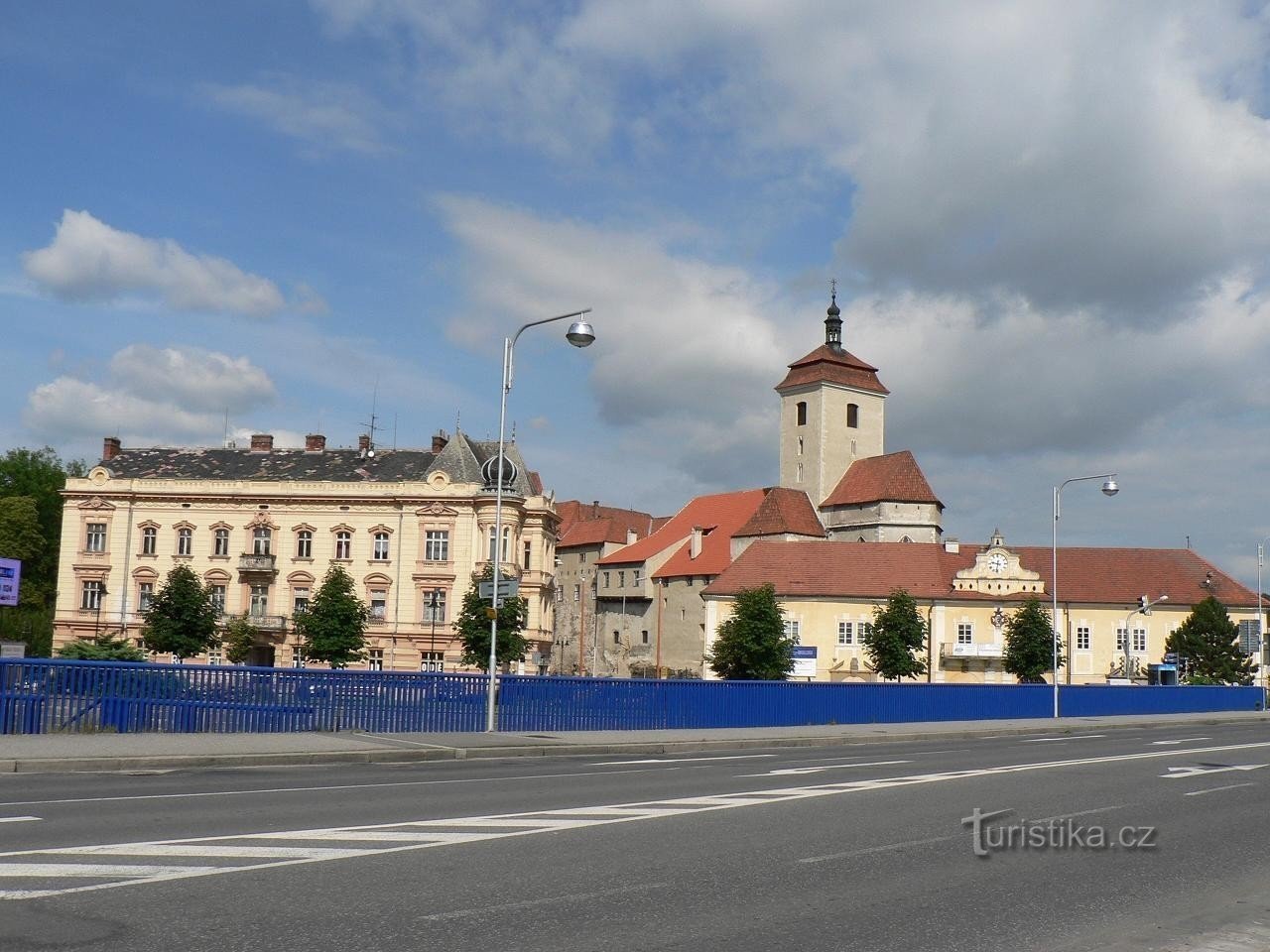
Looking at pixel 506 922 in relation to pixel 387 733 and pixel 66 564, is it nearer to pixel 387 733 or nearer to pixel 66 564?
pixel 387 733

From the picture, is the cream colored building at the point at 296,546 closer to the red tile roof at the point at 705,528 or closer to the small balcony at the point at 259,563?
the small balcony at the point at 259,563

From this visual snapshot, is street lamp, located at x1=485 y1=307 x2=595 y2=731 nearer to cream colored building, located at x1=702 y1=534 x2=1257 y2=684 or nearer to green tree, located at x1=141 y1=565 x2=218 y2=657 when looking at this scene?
green tree, located at x1=141 y1=565 x2=218 y2=657

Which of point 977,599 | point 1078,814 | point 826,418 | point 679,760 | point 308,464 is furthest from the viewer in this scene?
point 826,418

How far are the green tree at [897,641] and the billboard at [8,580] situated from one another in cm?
5297

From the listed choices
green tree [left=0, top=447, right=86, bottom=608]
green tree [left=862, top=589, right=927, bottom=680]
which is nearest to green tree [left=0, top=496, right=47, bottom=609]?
green tree [left=0, top=447, right=86, bottom=608]

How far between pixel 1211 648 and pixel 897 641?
20901 mm

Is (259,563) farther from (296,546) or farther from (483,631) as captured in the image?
(483,631)

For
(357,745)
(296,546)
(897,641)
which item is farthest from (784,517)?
(357,745)

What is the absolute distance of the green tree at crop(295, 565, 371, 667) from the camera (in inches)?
2456

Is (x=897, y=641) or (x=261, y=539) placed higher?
(x=261, y=539)

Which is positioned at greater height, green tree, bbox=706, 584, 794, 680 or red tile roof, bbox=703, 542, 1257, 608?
red tile roof, bbox=703, 542, 1257, 608

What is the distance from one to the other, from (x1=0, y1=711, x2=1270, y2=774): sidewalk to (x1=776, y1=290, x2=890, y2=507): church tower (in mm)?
73969

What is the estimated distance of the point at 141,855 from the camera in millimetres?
9758

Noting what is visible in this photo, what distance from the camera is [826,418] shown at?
10650 cm
